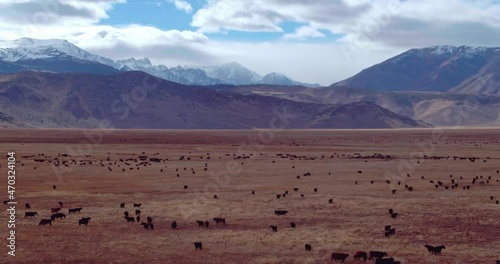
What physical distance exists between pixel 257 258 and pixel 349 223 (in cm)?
875

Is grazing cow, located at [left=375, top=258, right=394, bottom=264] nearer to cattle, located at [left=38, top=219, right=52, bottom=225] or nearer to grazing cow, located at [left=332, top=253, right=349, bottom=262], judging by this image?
grazing cow, located at [left=332, top=253, right=349, bottom=262]

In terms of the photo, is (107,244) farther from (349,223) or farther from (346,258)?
(349,223)

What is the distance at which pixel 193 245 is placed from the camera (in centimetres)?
2602

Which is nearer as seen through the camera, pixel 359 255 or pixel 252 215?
pixel 359 255

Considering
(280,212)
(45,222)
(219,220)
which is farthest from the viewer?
(280,212)

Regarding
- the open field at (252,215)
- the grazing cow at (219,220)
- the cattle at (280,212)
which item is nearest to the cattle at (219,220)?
the grazing cow at (219,220)

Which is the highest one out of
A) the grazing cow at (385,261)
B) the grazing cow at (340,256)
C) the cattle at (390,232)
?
the cattle at (390,232)

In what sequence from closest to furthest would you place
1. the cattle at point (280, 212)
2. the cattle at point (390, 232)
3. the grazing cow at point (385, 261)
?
1. the grazing cow at point (385, 261)
2. the cattle at point (390, 232)
3. the cattle at point (280, 212)

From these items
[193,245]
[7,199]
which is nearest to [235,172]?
[7,199]

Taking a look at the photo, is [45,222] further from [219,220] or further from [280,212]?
[280,212]

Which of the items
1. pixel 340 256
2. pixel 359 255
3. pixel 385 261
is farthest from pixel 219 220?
pixel 385 261

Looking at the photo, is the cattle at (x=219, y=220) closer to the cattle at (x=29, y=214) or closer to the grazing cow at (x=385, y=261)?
the cattle at (x=29, y=214)

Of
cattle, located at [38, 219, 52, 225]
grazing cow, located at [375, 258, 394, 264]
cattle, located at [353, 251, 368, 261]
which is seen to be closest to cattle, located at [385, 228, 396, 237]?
cattle, located at [353, 251, 368, 261]

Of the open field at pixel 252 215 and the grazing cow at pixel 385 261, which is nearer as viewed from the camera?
the grazing cow at pixel 385 261
